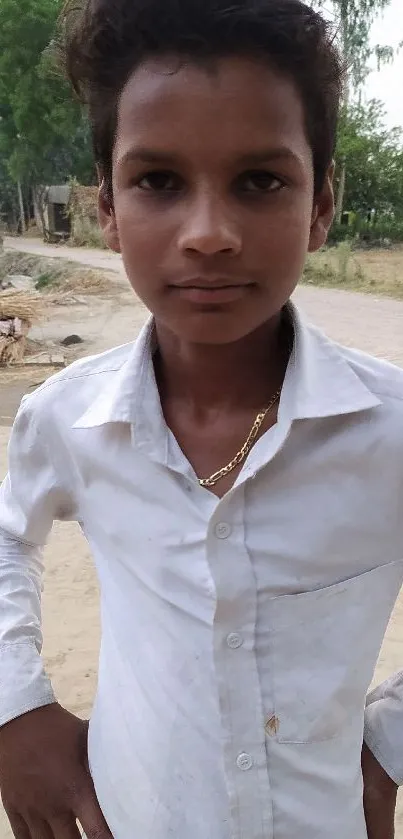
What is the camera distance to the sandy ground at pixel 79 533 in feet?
8.11

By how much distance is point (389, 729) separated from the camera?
38.4 inches

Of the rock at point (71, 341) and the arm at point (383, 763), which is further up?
the arm at point (383, 763)

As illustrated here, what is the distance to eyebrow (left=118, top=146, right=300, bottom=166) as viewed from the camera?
770 mm

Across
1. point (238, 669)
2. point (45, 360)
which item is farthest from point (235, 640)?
point (45, 360)

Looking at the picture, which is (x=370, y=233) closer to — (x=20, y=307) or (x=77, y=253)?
(x=77, y=253)

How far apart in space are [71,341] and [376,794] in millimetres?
7466

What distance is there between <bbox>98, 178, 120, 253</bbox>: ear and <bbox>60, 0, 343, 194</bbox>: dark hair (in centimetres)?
2

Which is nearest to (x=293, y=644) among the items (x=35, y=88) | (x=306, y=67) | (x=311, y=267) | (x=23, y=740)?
(x=23, y=740)

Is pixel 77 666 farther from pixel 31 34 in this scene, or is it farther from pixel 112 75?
pixel 31 34

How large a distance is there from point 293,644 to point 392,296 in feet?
33.2

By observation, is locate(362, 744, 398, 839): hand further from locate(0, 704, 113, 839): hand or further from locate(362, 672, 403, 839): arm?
locate(0, 704, 113, 839): hand

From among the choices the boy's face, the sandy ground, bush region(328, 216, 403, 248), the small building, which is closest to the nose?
the boy's face

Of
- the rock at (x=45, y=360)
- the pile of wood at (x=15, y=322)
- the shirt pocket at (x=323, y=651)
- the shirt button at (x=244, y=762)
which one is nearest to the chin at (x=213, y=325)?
the shirt pocket at (x=323, y=651)

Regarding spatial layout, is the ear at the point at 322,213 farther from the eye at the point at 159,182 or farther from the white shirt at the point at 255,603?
the eye at the point at 159,182
